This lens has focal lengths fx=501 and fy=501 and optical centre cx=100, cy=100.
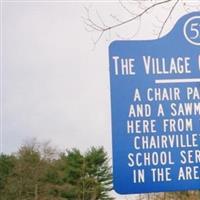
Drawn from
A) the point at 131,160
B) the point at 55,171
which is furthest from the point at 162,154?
the point at 55,171

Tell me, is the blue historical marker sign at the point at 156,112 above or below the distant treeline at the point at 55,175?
below

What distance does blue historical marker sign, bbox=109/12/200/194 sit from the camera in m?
2.60

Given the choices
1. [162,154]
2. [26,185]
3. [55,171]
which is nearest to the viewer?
[162,154]

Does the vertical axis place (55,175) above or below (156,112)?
above

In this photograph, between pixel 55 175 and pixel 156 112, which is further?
pixel 55 175

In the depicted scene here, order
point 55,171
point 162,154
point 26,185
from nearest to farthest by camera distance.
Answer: point 162,154 → point 26,185 → point 55,171

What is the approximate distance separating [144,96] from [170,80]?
0.54 ft

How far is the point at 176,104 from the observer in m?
2.66

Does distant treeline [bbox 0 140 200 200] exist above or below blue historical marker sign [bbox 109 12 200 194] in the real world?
above

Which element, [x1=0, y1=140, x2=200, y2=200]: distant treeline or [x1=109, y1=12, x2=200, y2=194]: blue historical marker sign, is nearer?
[x1=109, y1=12, x2=200, y2=194]: blue historical marker sign

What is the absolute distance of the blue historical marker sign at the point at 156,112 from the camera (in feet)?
8.54

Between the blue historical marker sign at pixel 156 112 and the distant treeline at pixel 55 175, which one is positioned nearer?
the blue historical marker sign at pixel 156 112

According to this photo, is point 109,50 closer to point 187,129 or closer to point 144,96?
point 144,96

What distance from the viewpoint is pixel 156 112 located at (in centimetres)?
265
